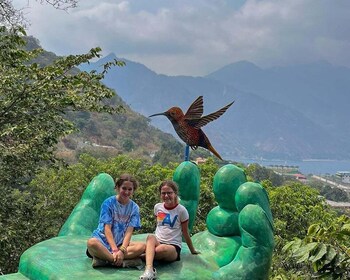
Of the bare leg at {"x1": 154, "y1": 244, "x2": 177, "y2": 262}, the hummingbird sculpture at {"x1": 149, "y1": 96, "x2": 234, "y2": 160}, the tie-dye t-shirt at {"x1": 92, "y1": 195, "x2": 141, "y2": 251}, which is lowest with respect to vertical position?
the bare leg at {"x1": 154, "y1": 244, "x2": 177, "y2": 262}

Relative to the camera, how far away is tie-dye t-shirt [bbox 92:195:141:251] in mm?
3953

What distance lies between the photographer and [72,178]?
53.4ft

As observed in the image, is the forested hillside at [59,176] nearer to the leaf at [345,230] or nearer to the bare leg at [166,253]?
the leaf at [345,230]

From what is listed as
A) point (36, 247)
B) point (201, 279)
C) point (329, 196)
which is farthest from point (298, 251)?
point (329, 196)

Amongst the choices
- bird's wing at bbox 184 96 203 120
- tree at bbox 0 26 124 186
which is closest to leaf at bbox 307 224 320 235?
bird's wing at bbox 184 96 203 120

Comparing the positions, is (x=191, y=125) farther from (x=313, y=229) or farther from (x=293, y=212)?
(x=293, y=212)

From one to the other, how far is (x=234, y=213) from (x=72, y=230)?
1551mm

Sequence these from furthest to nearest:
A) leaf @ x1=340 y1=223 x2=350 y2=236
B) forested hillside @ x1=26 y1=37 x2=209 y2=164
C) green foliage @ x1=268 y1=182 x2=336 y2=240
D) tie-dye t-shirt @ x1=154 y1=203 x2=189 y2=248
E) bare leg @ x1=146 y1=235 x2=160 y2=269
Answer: forested hillside @ x1=26 y1=37 x2=209 y2=164 < green foliage @ x1=268 y1=182 x2=336 y2=240 < tie-dye t-shirt @ x1=154 y1=203 x2=189 y2=248 < bare leg @ x1=146 y1=235 x2=160 y2=269 < leaf @ x1=340 y1=223 x2=350 y2=236

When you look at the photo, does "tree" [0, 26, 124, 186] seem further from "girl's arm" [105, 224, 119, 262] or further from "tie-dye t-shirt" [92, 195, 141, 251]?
"girl's arm" [105, 224, 119, 262]

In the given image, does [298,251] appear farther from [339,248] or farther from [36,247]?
[36,247]

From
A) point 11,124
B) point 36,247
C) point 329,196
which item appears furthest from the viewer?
point 329,196

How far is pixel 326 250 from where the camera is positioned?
135 inches

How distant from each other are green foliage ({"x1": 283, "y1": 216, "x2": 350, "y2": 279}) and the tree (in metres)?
5.40

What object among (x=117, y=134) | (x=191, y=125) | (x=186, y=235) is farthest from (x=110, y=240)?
(x=117, y=134)
